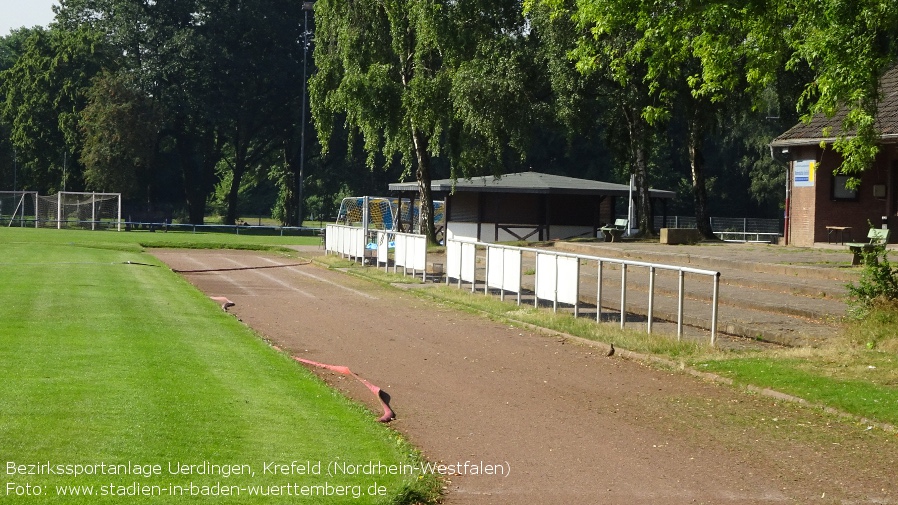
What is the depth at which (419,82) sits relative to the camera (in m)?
34.9

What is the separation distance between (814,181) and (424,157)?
14.9 metres

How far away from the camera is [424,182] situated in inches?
1586


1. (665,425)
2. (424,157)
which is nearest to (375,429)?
(665,425)

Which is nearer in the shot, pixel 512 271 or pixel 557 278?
pixel 557 278

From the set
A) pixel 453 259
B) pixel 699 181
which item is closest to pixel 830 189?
pixel 699 181

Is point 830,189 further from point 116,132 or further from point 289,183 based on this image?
point 289,183

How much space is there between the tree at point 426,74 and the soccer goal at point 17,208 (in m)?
36.6

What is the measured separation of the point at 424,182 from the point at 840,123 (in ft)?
58.2

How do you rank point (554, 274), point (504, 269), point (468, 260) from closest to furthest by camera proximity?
point (554, 274) < point (504, 269) < point (468, 260)

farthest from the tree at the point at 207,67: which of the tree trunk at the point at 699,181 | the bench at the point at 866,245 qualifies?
the bench at the point at 866,245

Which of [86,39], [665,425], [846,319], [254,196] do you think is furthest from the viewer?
[254,196]

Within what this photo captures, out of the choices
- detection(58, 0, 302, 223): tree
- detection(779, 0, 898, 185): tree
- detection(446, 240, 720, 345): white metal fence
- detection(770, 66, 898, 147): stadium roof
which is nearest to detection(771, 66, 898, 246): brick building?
detection(770, 66, 898, 147): stadium roof

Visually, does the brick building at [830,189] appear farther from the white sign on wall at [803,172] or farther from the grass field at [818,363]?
the grass field at [818,363]

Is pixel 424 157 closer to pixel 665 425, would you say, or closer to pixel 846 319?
pixel 846 319
